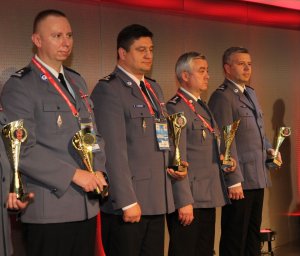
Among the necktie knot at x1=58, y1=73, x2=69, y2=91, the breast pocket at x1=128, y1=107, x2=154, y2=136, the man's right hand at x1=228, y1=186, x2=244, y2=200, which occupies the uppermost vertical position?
the necktie knot at x1=58, y1=73, x2=69, y2=91

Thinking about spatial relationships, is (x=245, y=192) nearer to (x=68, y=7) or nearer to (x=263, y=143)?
(x=263, y=143)

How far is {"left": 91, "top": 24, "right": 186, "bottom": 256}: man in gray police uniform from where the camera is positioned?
11.2ft

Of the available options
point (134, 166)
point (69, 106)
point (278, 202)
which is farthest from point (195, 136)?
point (278, 202)

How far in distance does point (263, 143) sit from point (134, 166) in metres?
1.51

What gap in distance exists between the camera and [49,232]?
9.96 feet

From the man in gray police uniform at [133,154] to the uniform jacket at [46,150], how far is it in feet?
1.01

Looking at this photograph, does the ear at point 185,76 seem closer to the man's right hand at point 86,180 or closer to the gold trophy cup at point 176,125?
the gold trophy cup at point 176,125

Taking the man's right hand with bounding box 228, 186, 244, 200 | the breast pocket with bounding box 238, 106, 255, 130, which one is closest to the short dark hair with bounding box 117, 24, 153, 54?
the breast pocket with bounding box 238, 106, 255, 130

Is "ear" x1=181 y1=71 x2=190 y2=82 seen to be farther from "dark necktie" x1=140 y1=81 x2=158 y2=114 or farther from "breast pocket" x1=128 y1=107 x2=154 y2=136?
"breast pocket" x1=128 y1=107 x2=154 y2=136

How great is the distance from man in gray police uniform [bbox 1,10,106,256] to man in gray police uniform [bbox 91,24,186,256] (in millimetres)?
227

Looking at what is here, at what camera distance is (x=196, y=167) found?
4.07 m

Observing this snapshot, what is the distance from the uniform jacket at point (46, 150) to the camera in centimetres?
298

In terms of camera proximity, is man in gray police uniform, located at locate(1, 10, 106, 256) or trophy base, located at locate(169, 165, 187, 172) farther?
trophy base, located at locate(169, 165, 187, 172)

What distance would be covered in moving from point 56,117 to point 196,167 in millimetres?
1280
